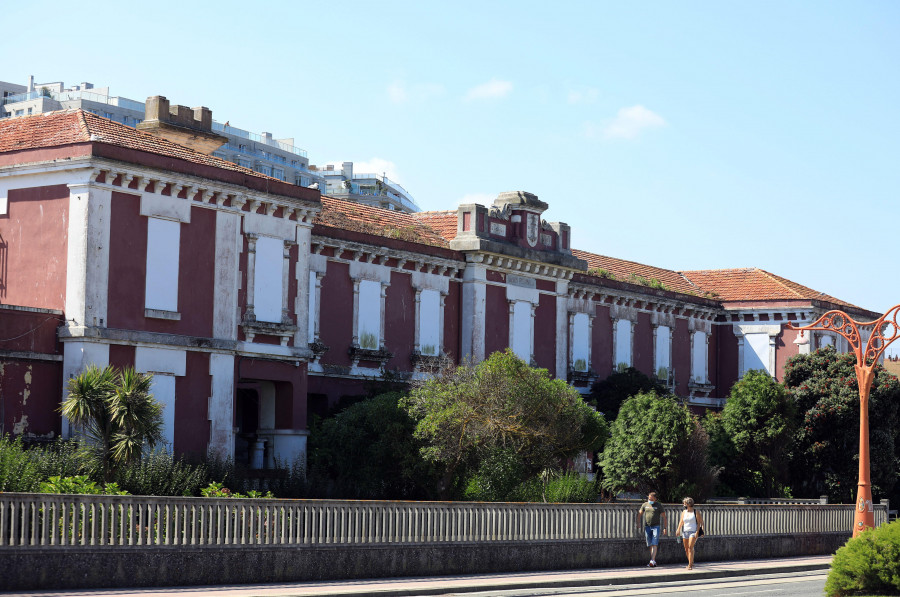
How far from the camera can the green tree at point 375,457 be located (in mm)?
29688

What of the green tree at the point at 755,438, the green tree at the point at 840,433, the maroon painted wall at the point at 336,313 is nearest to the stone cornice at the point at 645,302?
the green tree at the point at 755,438

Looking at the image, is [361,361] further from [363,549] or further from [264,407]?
[363,549]

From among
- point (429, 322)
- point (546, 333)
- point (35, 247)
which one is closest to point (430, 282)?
point (429, 322)

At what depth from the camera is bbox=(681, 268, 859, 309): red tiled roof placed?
52.4 metres

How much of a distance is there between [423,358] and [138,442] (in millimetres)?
15899

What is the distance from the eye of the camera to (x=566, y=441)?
1209 inches

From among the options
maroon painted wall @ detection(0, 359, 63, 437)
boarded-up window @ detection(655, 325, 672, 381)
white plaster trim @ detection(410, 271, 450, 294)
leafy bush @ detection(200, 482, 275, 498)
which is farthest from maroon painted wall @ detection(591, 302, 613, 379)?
maroon painted wall @ detection(0, 359, 63, 437)

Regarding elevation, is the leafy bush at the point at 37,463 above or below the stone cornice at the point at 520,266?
below

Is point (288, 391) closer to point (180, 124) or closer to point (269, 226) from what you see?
point (269, 226)

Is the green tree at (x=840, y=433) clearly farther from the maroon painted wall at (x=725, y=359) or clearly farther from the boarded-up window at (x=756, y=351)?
the maroon painted wall at (x=725, y=359)

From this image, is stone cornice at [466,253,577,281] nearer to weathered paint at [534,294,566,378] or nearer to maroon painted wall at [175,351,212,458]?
weathered paint at [534,294,566,378]

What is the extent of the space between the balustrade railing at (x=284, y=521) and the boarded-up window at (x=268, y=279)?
32.8ft

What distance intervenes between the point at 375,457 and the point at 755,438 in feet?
50.7

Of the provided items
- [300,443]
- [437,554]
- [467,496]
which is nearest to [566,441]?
[467,496]
